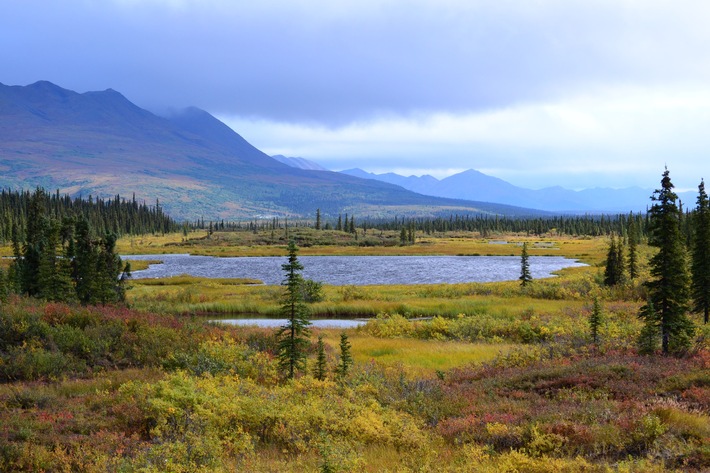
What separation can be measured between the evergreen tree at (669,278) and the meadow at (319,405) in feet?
3.16

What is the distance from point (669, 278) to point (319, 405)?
47.9ft

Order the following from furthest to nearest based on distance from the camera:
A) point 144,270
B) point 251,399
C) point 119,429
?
point 144,270, point 251,399, point 119,429

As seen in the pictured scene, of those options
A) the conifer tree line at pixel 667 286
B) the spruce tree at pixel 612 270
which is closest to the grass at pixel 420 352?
the conifer tree line at pixel 667 286

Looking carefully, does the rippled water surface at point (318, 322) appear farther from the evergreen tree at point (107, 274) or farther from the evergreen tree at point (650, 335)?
the evergreen tree at point (650, 335)

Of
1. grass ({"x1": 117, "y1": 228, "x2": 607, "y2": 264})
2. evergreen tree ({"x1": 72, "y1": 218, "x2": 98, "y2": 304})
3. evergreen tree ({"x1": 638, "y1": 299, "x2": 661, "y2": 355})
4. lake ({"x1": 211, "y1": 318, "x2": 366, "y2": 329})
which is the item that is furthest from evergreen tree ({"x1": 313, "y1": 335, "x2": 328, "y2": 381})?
grass ({"x1": 117, "y1": 228, "x2": 607, "y2": 264})

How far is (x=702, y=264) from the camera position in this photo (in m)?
35.4

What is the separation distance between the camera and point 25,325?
58.3 ft

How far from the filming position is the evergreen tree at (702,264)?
3388 centimetres

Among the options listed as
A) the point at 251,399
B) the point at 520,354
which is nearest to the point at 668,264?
the point at 520,354

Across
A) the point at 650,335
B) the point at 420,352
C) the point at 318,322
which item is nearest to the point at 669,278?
the point at 650,335

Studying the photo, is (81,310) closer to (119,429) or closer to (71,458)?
(119,429)

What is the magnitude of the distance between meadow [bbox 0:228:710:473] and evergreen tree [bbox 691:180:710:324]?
42.5 ft

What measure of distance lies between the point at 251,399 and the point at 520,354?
12.3 metres

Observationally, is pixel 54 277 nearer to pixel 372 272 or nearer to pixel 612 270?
pixel 612 270
